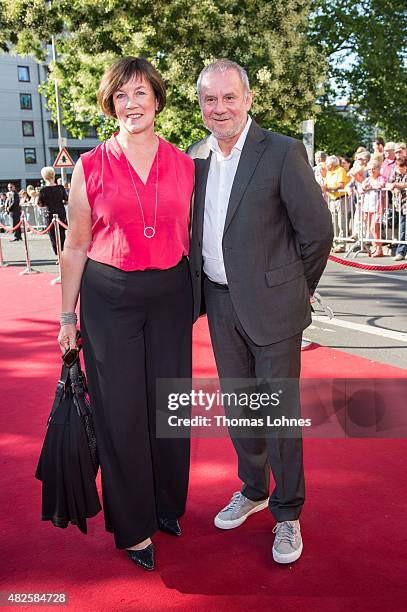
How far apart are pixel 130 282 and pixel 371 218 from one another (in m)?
10.00

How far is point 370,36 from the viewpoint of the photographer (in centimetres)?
2408

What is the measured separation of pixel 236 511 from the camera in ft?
9.75

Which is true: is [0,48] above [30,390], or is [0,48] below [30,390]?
above

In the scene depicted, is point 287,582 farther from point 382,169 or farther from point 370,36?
point 370,36

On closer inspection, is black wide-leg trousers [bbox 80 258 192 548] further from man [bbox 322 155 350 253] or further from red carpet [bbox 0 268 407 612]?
man [bbox 322 155 350 253]

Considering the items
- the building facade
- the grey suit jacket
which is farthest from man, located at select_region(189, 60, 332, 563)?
the building facade

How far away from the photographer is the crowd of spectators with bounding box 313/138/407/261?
11055mm

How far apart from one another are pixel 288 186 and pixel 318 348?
11.4 ft

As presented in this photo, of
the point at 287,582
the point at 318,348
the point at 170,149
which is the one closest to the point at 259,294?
the point at 170,149

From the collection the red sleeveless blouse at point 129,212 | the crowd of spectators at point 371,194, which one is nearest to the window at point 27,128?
the crowd of spectators at point 371,194

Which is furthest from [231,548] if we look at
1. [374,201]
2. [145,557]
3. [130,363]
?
[374,201]

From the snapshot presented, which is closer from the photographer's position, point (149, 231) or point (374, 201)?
point (149, 231)

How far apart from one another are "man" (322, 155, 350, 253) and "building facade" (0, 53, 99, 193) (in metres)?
46.3

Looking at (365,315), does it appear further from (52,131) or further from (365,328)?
(52,131)
